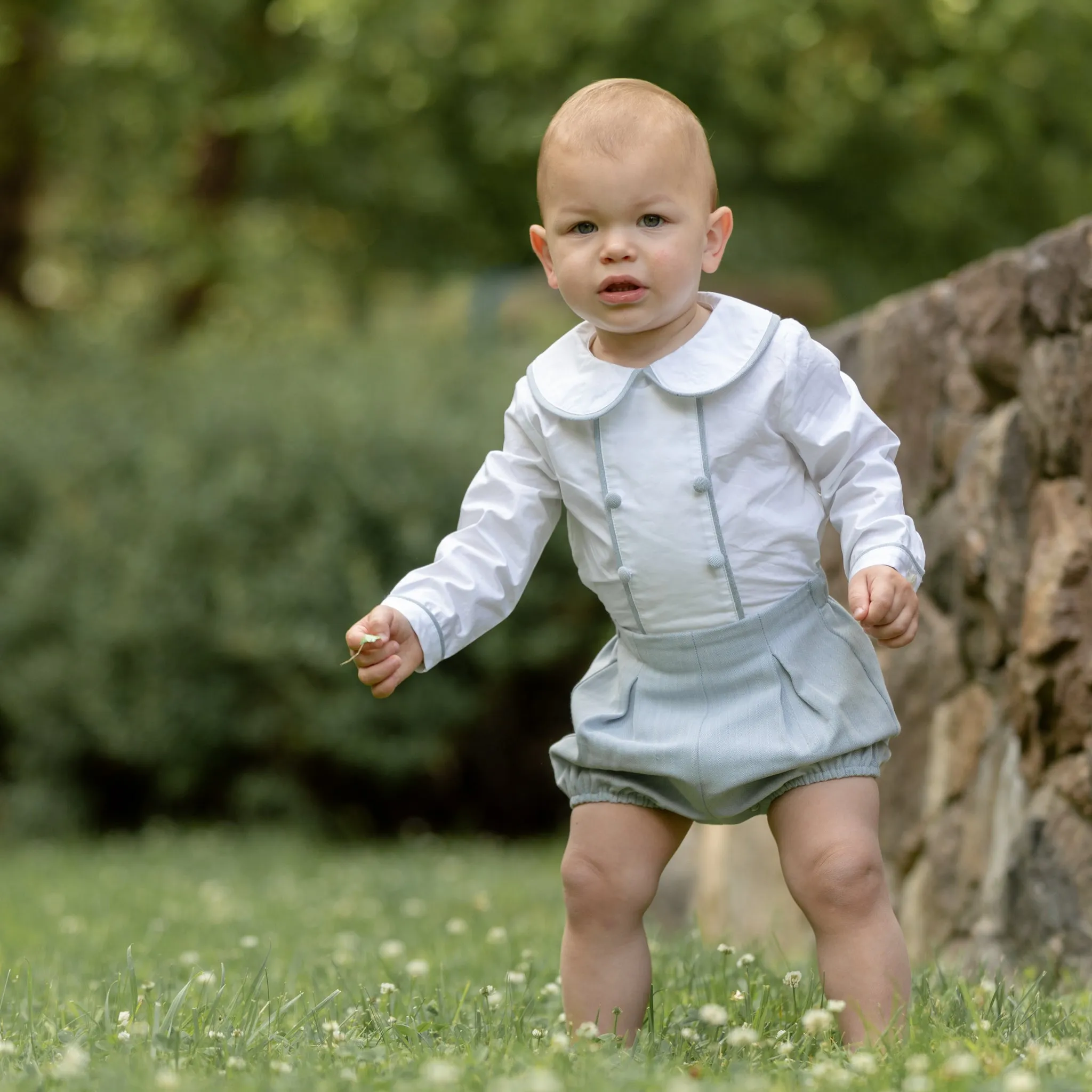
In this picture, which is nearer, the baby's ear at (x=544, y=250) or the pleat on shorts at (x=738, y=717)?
the pleat on shorts at (x=738, y=717)

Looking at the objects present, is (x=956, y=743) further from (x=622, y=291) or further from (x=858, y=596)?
(x=622, y=291)

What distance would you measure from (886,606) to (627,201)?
876 millimetres

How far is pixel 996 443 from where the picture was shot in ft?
14.1

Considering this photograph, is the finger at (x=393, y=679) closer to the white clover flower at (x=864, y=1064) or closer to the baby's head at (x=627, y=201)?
the baby's head at (x=627, y=201)

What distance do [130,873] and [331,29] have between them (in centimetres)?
726

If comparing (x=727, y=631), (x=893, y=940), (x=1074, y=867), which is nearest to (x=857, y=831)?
(x=893, y=940)

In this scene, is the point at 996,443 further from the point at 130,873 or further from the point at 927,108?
the point at 927,108

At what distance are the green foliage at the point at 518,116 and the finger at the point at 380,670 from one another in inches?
367

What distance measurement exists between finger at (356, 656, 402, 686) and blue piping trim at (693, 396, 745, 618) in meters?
0.64

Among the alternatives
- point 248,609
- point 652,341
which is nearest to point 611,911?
point 652,341

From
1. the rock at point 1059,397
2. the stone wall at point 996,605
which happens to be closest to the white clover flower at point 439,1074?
the stone wall at point 996,605

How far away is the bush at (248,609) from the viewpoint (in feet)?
28.6

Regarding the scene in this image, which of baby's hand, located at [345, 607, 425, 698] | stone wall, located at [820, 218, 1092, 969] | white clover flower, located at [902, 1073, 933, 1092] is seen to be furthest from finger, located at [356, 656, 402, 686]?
stone wall, located at [820, 218, 1092, 969]

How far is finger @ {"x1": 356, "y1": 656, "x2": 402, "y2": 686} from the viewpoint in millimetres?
2898
